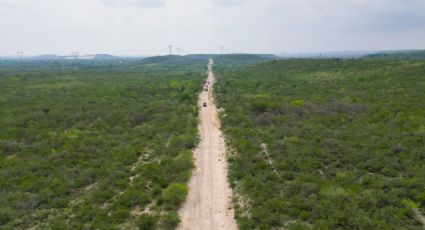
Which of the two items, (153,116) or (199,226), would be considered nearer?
(199,226)

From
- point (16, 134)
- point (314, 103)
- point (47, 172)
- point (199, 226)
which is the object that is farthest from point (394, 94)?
point (16, 134)

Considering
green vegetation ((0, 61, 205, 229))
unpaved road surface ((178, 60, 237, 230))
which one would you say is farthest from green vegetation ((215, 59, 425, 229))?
green vegetation ((0, 61, 205, 229))

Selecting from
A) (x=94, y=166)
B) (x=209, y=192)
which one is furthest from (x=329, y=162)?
(x=94, y=166)

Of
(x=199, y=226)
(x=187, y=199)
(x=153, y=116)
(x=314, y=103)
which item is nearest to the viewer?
(x=199, y=226)

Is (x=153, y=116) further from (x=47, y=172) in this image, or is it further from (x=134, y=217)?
(x=134, y=217)

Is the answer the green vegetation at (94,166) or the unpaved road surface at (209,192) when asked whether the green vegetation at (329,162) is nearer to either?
the unpaved road surface at (209,192)

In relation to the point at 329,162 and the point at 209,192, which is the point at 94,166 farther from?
the point at 329,162
